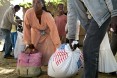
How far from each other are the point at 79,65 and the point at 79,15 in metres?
1.81

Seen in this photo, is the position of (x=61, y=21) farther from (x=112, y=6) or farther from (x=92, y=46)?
(x=112, y=6)

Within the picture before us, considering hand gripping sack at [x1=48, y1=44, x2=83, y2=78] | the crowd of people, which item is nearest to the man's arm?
the crowd of people

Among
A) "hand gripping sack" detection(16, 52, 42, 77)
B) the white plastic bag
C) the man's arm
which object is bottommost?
"hand gripping sack" detection(16, 52, 42, 77)

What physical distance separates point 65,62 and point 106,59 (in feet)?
4.39

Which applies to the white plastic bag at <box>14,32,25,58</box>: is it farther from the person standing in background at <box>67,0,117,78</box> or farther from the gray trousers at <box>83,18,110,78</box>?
the gray trousers at <box>83,18,110,78</box>

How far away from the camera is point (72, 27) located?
4250mm

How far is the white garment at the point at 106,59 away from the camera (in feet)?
21.1

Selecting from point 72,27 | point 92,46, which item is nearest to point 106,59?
point 72,27

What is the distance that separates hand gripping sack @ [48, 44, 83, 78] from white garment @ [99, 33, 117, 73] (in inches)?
39.5

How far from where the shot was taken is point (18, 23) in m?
10.3

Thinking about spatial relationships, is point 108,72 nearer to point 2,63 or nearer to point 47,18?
point 47,18

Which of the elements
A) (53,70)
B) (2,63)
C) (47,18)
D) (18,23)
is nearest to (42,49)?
(47,18)

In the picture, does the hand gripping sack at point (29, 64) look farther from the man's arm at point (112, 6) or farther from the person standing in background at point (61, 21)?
the person standing in background at point (61, 21)

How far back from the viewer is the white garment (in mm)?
6441
